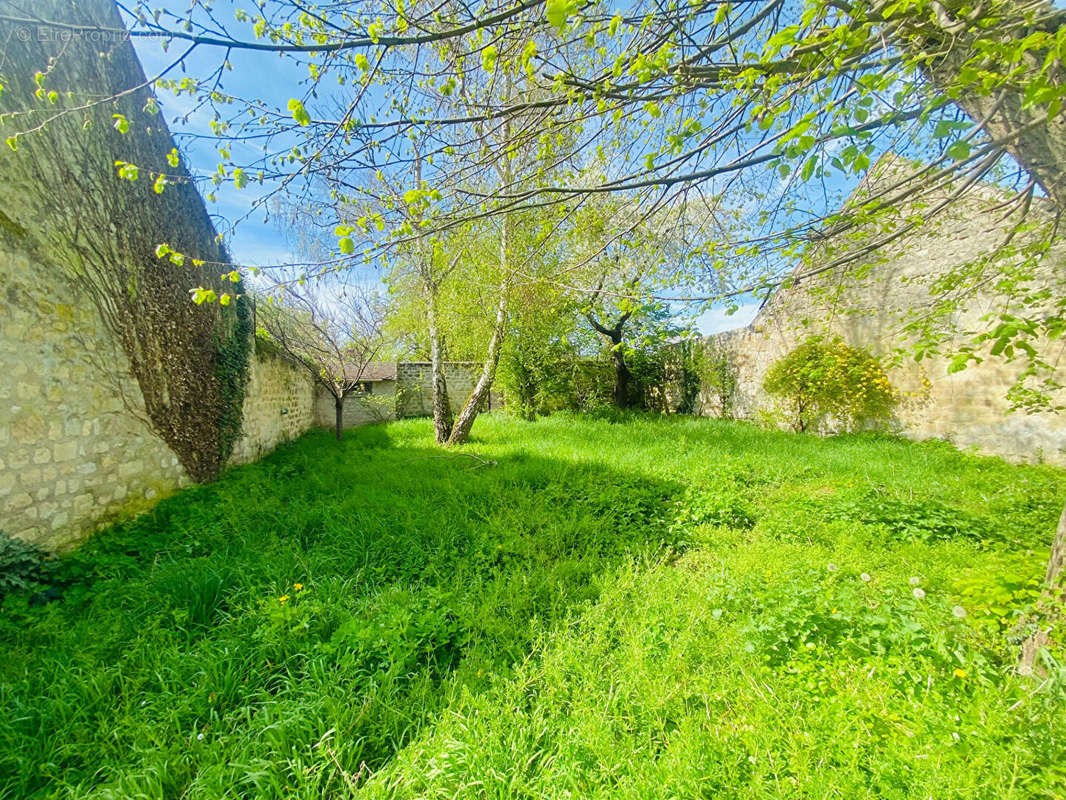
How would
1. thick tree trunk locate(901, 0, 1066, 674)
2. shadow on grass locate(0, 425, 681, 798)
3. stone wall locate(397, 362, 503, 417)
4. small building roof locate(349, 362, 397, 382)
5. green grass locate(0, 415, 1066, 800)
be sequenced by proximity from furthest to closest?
small building roof locate(349, 362, 397, 382) → stone wall locate(397, 362, 503, 417) → thick tree trunk locate(901, 0, 1066, 674) → shadow on grass locate(0, 425, 681, 798) → green grass locate(0, 415, 1066, 800)

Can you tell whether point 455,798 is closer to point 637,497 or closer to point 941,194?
point 637,497

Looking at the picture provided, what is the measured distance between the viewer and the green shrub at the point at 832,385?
23.1 ft

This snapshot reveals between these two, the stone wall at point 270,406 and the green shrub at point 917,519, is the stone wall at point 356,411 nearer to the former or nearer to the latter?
the stone wall at point 270,406

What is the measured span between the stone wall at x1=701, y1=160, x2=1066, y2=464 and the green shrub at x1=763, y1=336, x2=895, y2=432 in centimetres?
27

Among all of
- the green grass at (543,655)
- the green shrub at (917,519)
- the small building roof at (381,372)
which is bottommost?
the green grass at (543,655)

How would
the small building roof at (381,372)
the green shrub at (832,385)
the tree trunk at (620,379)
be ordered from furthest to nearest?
the small building roof at (381,372) → the tree trunk at (620,379) → the green shrub at (832,385)

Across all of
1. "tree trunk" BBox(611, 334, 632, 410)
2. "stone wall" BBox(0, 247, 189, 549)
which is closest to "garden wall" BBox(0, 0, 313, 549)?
"stone wall" BBox(0, 247, 189, 549)

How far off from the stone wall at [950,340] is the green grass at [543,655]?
2326 mm

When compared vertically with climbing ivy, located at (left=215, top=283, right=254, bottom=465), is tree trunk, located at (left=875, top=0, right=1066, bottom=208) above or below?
above

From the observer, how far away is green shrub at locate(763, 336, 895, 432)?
7039 millimetres

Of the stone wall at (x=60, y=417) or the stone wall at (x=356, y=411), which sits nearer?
the stone wall at (x=60, y=417)

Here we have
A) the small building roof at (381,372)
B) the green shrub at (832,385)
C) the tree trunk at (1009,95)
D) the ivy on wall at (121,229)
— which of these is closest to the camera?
the tree trunk at (1009,95)

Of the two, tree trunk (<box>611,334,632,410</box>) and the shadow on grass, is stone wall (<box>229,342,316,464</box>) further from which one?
tree trunk (<box>611,334,632,410</box>)

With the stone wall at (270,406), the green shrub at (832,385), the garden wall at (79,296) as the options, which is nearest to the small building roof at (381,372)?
the stone wall at (270,406)
